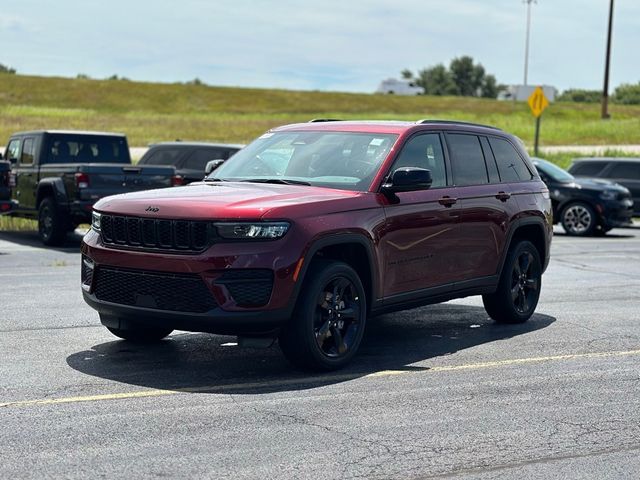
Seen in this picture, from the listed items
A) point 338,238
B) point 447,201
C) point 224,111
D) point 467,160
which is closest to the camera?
point 338,238

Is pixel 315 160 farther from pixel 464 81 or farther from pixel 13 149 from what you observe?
pixel 464 81

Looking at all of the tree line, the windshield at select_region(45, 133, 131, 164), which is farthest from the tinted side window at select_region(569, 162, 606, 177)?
the tree line

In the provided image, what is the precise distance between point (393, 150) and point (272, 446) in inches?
133

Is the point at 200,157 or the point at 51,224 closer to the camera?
the point at 51,224

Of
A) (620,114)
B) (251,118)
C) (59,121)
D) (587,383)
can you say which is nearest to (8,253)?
(587,383)

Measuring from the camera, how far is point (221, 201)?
294 inches

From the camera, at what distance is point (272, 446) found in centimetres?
584

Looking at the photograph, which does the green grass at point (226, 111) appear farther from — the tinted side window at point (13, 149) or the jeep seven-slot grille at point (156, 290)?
the jeep seven-slot grille at point (156, 290)

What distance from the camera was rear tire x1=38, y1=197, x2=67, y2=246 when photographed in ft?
59.6

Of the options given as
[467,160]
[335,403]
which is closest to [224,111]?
[467,160]

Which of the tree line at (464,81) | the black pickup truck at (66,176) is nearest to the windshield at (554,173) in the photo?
the black pickup truck at (66,176)

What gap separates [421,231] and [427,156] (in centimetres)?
74

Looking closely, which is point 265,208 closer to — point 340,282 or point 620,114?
point 340,282

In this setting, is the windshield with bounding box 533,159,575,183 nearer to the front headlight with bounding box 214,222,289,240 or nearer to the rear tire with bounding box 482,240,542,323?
the rear tire with bounding box 482,240,542,323
